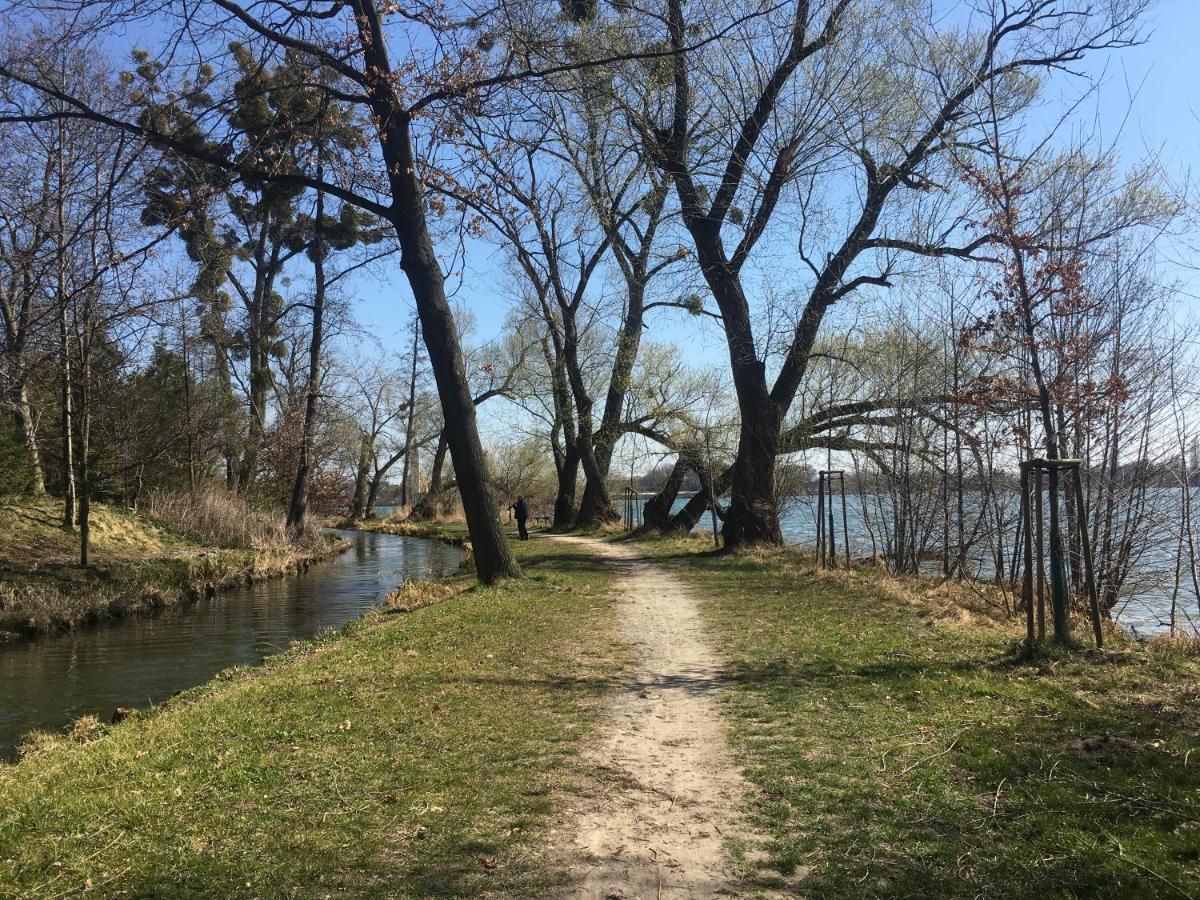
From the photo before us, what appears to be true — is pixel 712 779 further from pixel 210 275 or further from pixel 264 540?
pixel 210 275

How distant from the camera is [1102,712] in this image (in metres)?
5.28

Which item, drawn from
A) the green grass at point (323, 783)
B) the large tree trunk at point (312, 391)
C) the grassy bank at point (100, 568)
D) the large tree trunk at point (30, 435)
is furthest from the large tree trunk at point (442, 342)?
the large tree trunk at point (312, 391)

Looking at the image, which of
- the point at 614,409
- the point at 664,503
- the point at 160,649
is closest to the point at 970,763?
the point at 160,649

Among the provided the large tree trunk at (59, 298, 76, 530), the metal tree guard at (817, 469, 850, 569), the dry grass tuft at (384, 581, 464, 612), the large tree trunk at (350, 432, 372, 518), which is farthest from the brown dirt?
the large tree trunk at (350, 432, 372, 518)

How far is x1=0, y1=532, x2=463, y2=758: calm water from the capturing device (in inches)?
348

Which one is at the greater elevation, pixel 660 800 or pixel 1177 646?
pixel 1177 646

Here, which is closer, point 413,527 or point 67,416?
point 67,416

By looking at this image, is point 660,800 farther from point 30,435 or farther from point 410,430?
point 410,430

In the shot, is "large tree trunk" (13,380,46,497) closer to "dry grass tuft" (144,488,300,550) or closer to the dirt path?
"dry grass tuft" (144,488,300,550)

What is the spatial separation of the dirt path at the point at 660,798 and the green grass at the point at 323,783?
0.77 ft

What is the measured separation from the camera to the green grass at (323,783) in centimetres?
355

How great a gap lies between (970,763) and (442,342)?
9.72 m

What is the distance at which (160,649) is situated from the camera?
11.9 m

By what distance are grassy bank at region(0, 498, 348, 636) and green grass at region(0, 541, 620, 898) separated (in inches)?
296
